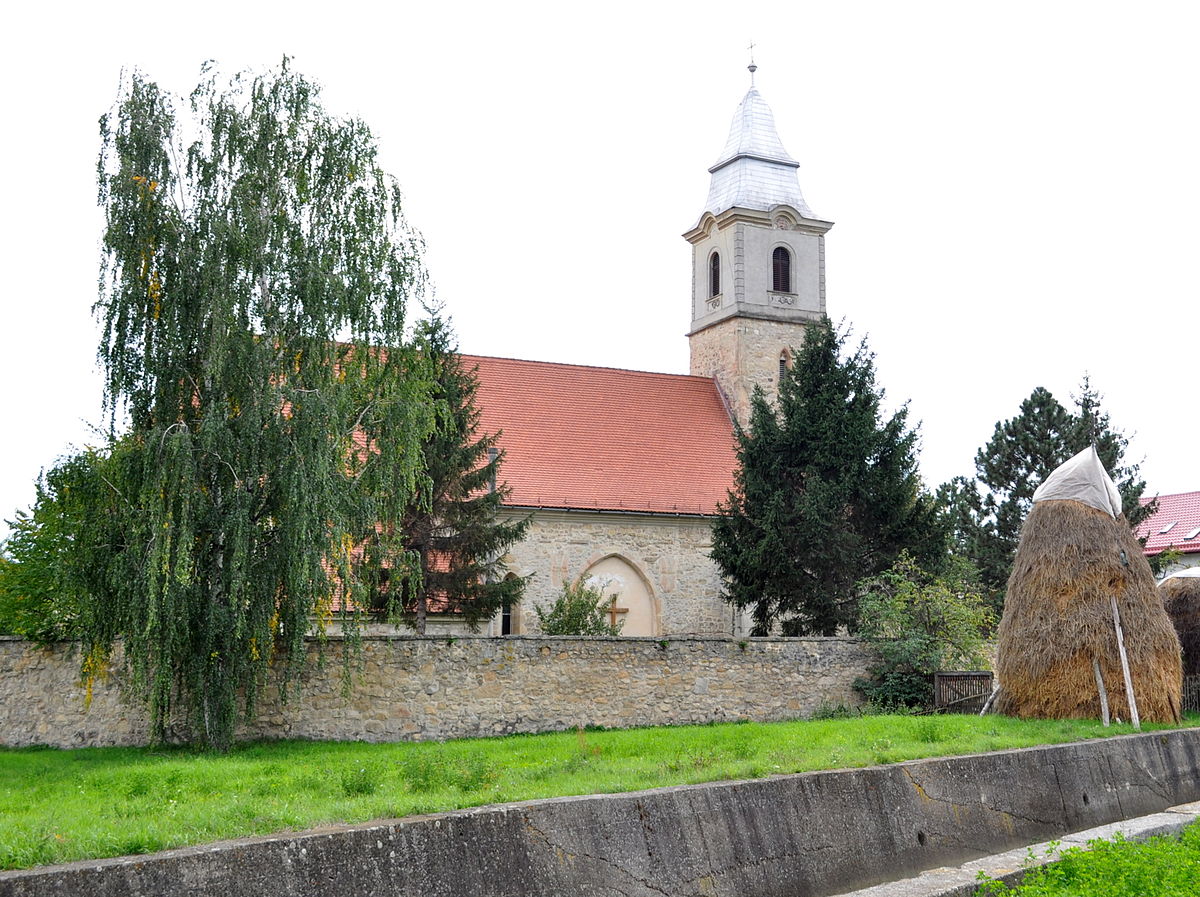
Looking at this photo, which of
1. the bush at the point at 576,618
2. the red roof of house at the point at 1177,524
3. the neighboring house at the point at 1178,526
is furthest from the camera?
the red roof of house at the point at 1177,524

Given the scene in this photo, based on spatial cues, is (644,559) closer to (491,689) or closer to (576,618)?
(576,618)

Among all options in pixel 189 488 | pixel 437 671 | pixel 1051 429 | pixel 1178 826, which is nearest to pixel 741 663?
pixel 437 671

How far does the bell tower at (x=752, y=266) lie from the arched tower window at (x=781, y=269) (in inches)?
1.2

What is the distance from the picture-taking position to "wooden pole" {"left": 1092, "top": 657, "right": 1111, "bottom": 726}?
16156 mm

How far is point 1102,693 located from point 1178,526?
37273 millimetres

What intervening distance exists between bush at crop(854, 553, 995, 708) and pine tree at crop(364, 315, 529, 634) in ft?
23.1

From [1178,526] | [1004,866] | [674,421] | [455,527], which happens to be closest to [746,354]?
[674,421]

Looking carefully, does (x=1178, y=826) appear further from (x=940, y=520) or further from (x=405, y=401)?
(x=940, y=520)

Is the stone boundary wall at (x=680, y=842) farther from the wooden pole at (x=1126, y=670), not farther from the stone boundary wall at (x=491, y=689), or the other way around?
the stone boundary wall at (x=491, y=689)

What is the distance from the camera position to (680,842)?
767cm

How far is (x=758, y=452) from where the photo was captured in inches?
1094

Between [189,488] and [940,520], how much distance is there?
16.4 m

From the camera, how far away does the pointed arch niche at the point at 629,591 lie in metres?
30.8

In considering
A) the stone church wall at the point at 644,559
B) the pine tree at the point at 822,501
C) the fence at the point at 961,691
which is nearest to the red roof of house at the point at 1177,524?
the stone church wall at the point at 644,559
